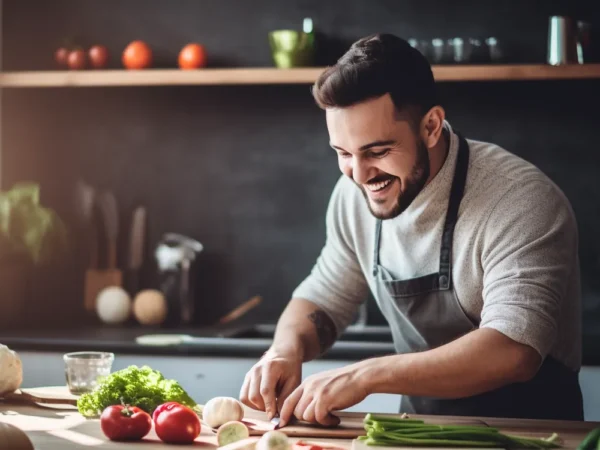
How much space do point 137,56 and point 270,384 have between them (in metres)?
1.95

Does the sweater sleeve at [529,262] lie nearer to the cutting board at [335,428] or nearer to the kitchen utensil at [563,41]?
the cutting board at [335,428]

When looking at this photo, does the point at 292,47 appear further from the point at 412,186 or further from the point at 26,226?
the point at 412,186

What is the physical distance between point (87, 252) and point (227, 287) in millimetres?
607

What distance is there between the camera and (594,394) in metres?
2.88

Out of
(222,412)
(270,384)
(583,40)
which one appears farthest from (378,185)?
(583,40)

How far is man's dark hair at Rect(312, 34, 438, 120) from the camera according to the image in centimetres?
198

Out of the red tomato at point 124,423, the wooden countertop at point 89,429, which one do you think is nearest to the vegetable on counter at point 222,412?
the wooden countertop at point 89,429

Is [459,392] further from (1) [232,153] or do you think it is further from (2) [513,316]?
(1) [232,153]

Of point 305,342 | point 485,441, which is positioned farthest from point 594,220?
point 485,441

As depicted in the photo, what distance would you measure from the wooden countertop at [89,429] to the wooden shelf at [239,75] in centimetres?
164

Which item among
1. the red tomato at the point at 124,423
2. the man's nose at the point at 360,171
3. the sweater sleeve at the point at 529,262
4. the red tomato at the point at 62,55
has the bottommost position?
the red tomato at the point at 124,423

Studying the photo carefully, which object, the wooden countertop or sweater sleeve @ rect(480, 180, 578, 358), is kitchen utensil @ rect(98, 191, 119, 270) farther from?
sweater sleeve @ rect(480, 180, 578, 358)

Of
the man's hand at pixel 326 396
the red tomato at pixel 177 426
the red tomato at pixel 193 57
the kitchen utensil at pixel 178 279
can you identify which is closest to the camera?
the red tomato at pixel 177 426

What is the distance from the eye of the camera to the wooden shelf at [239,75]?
3.16 m
